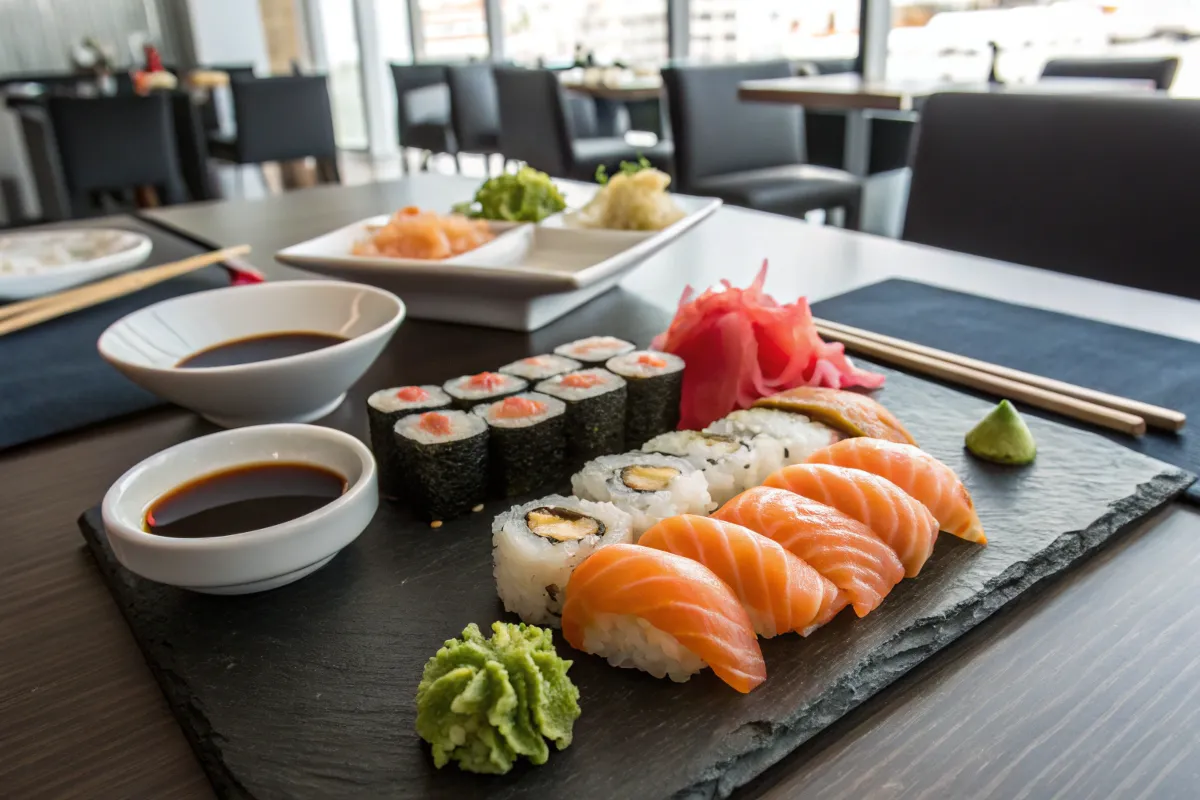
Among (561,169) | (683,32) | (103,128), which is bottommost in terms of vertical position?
(561,169)

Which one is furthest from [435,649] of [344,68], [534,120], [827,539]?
[344,68]

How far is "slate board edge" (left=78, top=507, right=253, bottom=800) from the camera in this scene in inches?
24.9

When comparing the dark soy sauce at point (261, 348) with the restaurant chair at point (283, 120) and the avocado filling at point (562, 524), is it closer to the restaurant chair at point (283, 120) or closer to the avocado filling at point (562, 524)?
the avocado filling at point (562, 524)

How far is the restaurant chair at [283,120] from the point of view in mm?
5961

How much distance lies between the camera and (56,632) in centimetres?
80

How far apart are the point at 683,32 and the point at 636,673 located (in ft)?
23.7

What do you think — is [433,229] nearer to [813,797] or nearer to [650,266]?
[650,266]

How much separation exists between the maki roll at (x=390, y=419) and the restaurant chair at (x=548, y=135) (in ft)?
14.0

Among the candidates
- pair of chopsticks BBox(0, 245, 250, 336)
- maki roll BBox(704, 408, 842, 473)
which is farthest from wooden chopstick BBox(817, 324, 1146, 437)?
pair of chopsticks BBox(0, 245, 250, 336)

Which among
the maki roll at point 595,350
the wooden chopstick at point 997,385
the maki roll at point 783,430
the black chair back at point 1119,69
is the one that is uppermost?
the black chair back at point 1119,69

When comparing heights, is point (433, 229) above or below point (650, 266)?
above

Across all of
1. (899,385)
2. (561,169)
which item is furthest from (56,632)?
(561,169)

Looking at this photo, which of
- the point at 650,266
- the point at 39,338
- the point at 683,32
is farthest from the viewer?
the point at 683,32

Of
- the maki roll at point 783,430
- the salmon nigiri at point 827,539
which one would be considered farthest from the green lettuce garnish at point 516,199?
the salmon nigiri at point 827,539
